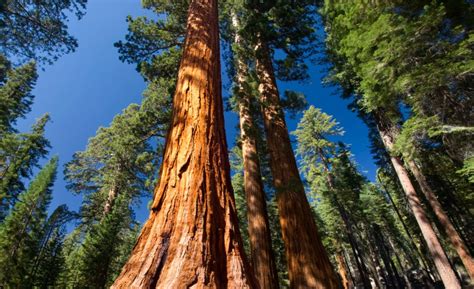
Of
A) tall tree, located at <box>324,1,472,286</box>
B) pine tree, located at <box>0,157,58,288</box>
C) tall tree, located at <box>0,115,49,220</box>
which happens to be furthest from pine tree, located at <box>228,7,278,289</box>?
tall tree, located at <box>0,115,49,220</box>

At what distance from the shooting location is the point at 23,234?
47.6ft

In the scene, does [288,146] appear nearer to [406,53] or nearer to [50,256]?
[406,53]

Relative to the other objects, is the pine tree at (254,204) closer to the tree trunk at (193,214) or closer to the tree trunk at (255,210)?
the tree trunk at (255,210)

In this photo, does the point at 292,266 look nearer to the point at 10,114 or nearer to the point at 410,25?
the point at 410,25

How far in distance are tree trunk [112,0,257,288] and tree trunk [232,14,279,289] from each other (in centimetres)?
269

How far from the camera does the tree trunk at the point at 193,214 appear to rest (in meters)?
1.18

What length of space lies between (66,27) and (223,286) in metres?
10.4

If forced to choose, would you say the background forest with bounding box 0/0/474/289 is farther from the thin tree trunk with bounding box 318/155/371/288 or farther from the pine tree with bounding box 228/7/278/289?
the thin tree trunk with bounding box 318/155/371/288

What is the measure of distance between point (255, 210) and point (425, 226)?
8.37 metres

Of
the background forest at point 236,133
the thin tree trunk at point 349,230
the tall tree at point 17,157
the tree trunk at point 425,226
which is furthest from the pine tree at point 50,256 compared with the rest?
the thin tree trunk at point 349,230

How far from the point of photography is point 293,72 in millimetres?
7621

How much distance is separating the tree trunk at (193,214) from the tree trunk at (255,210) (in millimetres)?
2688

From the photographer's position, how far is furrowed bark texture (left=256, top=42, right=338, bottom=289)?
3.04 meters

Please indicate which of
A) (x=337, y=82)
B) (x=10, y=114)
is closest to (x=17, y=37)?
(x=337, y=82)
